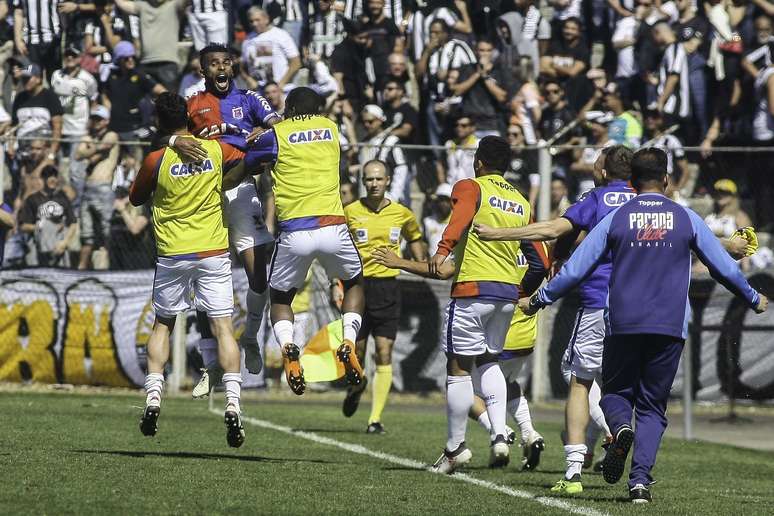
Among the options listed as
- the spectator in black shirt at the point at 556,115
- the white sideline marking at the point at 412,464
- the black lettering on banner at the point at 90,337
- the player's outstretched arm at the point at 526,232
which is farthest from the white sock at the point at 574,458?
the spectator in black shirt at the point at 556,115

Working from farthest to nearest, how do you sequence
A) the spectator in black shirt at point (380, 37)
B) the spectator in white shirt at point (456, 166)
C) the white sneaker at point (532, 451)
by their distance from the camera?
the spectator in black shirt at point (380, 37) → the spectator in white shirt at point (456, 166) → the white sneaker at point (532, 451)

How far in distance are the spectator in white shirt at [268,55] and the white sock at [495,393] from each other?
10438 mm

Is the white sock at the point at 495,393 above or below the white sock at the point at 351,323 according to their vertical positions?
below

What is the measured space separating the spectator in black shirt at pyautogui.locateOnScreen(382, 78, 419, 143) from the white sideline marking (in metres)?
5.25

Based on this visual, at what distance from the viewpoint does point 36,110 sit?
2116 centimetres

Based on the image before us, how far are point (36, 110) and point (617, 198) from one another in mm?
12959

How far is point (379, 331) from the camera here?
1579 cm

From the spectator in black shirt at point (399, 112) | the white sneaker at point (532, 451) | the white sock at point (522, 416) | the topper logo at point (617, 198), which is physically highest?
the spectator in black shirt at point (399, 112)

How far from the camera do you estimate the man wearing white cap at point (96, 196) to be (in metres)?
19.1

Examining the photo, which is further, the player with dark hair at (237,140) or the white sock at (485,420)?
the white sock at (485,420)

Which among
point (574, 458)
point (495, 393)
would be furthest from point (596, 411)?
point (574, 458)

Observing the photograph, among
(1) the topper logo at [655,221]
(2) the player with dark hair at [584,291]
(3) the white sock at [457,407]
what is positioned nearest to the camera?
(1) the topper logo at [655,221]

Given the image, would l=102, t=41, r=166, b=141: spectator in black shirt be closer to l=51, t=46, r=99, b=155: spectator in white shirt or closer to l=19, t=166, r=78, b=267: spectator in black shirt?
l=51, t=46, r=99, b=155: spectator in white shirt

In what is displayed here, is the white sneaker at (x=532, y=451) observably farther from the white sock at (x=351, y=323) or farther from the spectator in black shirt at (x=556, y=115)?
the spectator in black shirt at (x=556, y=115)
